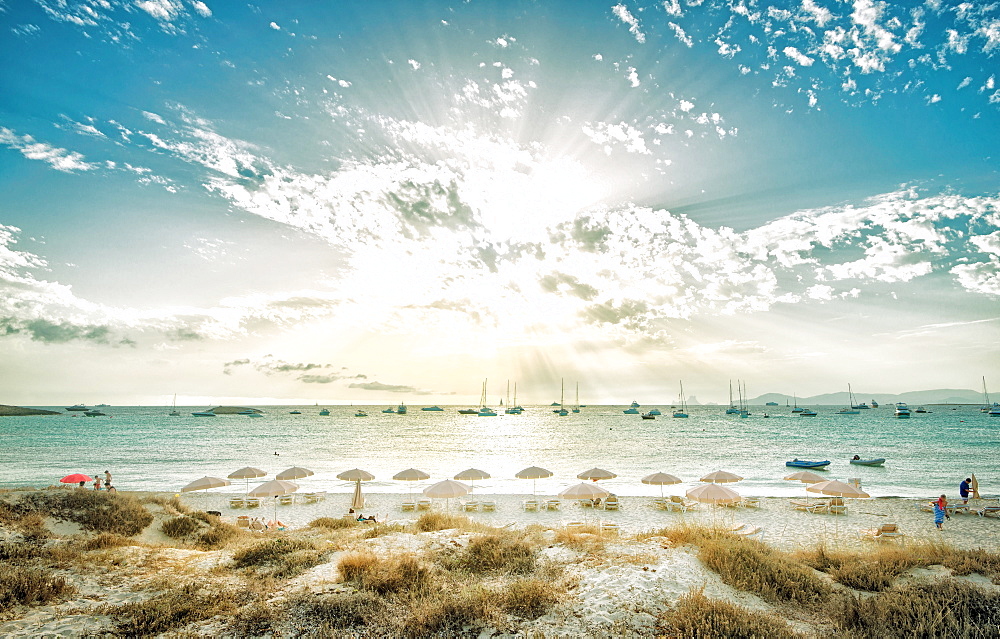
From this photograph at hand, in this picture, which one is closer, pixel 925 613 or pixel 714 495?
pixel 925 613

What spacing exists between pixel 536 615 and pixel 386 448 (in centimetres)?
5370

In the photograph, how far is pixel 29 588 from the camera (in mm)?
7699

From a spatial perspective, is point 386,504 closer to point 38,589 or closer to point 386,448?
point 38,589

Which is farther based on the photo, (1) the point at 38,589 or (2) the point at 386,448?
(2) the point at 386,448

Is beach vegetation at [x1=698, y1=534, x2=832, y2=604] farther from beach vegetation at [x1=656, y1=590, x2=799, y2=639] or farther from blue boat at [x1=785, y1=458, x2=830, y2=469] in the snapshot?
blue boat at [x1=785, y1=458, x2=830, y2=469]

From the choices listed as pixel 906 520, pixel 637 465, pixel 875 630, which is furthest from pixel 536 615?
pixel 637 465

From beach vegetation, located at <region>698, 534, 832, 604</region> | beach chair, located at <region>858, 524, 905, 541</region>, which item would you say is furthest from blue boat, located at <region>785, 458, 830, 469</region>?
beach vegetation, located at <region>698, 534, 832, 604</region>

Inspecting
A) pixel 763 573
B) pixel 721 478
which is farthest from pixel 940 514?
pixel 763 573

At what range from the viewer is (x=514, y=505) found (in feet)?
80.7

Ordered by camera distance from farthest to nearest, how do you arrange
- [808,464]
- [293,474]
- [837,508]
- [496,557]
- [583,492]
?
[808,464] < [293,474] < [837,508] < [583,492] < [496,557]

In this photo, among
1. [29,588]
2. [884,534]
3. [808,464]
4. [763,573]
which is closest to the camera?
[29,588]

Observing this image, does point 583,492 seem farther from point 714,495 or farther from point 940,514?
point 940,514

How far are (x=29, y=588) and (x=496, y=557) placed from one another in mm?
7690

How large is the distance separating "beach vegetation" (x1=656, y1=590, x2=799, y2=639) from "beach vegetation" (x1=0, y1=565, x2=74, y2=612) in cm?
946
